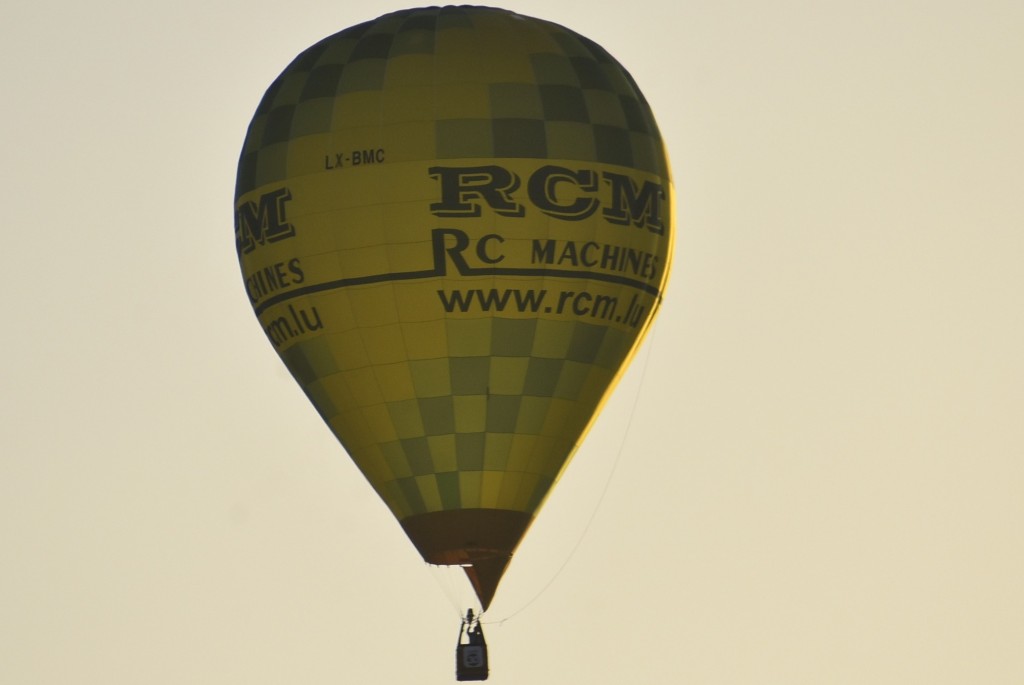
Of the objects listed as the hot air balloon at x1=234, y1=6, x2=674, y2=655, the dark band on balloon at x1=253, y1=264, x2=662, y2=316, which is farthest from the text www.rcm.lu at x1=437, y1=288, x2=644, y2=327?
the dark band on balloon at x1=253, y1=264, x2=662, y2=316

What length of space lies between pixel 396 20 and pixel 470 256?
392 cm

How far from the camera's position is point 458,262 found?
91.6 metres

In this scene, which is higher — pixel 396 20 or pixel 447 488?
pixel 396 20

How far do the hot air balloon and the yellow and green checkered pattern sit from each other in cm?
3

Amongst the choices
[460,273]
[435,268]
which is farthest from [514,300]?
[435,268]

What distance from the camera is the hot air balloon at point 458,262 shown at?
301 feet

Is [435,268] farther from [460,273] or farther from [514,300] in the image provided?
[514,300]

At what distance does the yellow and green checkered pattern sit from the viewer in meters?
91.8

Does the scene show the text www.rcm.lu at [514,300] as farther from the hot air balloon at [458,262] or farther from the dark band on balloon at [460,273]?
the dark band on balloon at [460,273]

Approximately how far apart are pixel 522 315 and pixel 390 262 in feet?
6.03

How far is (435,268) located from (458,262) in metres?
0.31

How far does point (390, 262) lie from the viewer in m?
91.7

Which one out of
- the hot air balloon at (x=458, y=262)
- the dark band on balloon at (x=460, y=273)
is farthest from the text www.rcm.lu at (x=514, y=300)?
the dark band on balloon at (x=460, y=273)

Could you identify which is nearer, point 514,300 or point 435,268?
point 435,268
